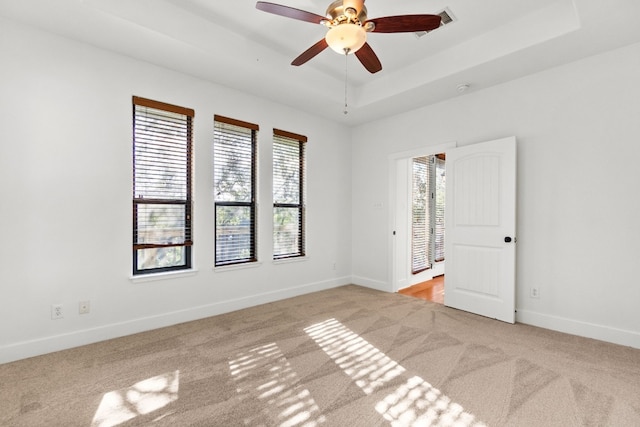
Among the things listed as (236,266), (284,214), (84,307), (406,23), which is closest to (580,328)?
(406,23)

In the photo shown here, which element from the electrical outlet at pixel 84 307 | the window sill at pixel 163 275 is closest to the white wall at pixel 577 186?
the window sill at pixel 163 275

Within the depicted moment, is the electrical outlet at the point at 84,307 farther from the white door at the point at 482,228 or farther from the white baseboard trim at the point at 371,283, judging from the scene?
the white door at the point at 482,228

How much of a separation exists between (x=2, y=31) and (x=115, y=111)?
916 mm

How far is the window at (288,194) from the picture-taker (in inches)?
175

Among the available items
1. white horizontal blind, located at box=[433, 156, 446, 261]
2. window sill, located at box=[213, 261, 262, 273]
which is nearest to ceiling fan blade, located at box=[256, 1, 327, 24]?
window sill, located at box=[213, 261, 262, 273]

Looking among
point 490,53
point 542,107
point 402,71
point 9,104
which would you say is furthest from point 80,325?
point 542,107

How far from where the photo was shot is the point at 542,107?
11.1ft

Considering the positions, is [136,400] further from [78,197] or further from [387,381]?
[78,197]

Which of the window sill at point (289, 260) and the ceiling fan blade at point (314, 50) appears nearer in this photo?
the ceiling fan blade at point (314, 50)

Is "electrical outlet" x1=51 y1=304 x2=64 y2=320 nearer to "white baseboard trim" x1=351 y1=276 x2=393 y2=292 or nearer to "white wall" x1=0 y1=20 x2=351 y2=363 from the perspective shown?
"white wall" x1=0 y1=20 x2=351 y2=363

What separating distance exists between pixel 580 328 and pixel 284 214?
3622 millimetres

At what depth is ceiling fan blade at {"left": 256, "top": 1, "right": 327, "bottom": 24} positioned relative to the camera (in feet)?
6.81

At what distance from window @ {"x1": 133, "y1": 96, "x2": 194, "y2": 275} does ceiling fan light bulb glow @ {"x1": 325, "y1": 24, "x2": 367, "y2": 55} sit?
82.3 inches

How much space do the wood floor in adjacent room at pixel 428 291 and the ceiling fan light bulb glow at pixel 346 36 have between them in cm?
355
